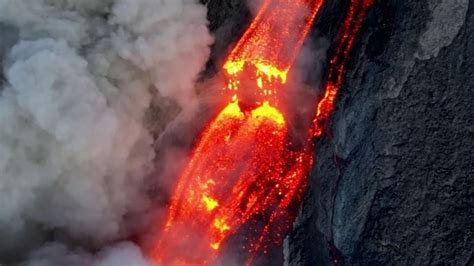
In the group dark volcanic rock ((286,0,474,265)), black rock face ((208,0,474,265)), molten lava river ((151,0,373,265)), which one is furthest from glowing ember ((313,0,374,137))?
dark volcanic rock ((286,0,474,265))

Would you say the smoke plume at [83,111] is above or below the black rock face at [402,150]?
above

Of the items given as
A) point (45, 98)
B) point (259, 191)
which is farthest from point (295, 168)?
point (45, 98)

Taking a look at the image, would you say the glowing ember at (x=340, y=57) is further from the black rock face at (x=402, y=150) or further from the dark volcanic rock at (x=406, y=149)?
the dark volcanic rock at (x=406, y=149)

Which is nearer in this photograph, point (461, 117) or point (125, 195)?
point (461, 117)

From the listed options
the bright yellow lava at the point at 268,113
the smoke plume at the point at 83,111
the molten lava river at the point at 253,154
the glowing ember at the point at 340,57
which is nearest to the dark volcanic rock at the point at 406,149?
the glowing ember at the point at 340,57

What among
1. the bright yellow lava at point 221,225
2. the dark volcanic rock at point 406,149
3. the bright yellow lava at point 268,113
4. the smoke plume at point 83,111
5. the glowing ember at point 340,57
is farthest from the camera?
the bright yellow lava at point 268,113

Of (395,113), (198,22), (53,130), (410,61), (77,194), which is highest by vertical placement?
(198,22)

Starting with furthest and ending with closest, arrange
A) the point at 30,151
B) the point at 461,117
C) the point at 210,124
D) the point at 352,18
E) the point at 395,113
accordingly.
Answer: the point at 210,124 → the point at 30,151 → the point at 352,18 → the point at 395,113 → the point at 461,117

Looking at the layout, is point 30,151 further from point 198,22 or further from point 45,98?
point 198,22
